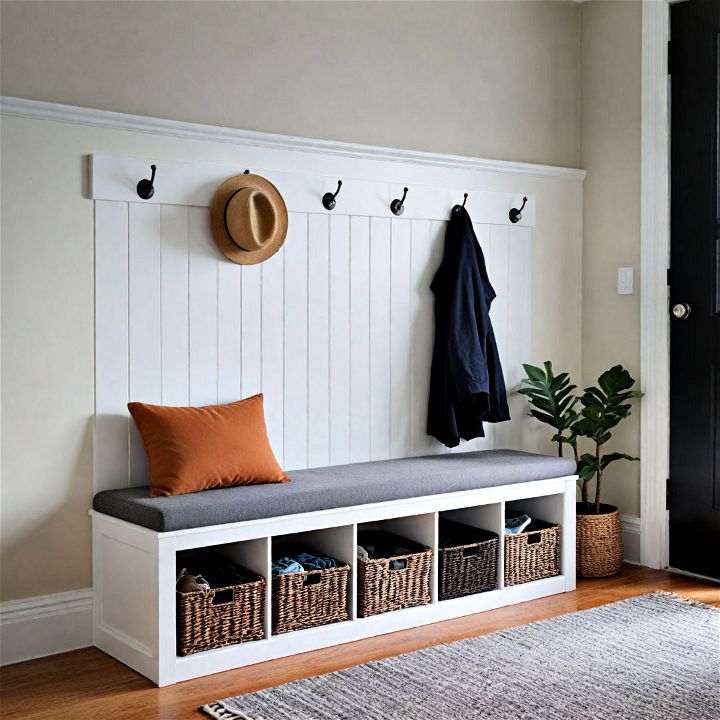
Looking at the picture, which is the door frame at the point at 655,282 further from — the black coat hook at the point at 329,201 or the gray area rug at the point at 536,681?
the black coat hook at the point at 329,201

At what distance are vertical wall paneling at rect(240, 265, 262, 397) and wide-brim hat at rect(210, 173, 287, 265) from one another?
65 millimetres

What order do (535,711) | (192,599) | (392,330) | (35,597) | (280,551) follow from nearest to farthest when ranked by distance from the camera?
(535,711)
(192,599)
(35,597)
(280,551)
(392,330)

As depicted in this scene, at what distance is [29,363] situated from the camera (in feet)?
9.47

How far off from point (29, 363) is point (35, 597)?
732mm

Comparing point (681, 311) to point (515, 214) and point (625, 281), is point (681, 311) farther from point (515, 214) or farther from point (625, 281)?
point (515, 214)

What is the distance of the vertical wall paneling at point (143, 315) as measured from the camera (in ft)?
10.1

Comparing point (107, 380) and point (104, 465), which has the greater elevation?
point (107, 380)

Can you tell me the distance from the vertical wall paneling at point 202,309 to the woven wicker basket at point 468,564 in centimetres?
101

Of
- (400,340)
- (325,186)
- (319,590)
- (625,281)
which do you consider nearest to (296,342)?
(400,340)

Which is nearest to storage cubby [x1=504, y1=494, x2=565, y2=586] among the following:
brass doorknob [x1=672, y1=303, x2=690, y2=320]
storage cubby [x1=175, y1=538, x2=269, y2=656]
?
brass doorknob [x1=672, y1=303, x2=690, y2=320]

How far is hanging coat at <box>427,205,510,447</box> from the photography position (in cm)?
368

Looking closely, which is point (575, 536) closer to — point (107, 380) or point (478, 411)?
point (478, 411)

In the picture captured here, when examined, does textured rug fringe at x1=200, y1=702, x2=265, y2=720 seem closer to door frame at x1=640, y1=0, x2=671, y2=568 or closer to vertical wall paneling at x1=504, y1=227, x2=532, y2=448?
vertical wall paneling at x1=504, y1=227, x2=532, y2=448

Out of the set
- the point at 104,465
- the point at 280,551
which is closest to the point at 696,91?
the point at 280,551
